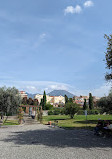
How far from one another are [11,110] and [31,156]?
664 inches

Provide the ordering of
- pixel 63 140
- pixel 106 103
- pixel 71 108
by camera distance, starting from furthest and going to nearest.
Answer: pixel 71 108
pixel 106 103
pixel 63 140

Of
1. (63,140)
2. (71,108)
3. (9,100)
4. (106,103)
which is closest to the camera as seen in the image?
(63,140)

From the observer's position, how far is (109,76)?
43.6 feet

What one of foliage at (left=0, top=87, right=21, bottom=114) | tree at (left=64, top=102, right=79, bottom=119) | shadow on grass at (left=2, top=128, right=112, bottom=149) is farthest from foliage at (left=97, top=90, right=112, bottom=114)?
shadow on grass at (left=2, top=128, right=112, bottom=149)

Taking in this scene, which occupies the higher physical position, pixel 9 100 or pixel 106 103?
pixel 9 100

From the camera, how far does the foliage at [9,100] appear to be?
22812 millimetres

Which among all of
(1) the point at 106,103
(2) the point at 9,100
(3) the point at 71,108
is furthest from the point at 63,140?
(3) the point at 71,108

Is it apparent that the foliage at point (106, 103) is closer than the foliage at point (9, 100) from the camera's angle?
No

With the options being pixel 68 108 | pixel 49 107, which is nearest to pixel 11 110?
pixel 68 108

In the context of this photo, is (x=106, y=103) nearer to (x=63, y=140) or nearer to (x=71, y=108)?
(x=71, y=108)

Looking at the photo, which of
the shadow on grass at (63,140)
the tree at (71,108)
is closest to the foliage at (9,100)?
the shadow on grass at (63,140)

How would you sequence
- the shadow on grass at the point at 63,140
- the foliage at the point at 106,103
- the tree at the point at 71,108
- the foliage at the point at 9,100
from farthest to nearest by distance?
1. the tree at the point at 71,108
2. the foliage at the point at 106,103
3. the foliage at the point at 9,100
4. the shadow on grass at the point at 63,140

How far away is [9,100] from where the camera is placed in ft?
74.8

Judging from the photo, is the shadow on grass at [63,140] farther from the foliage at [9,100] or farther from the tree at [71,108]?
the tree at [71,108]
